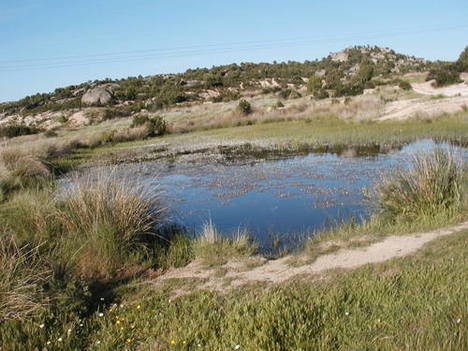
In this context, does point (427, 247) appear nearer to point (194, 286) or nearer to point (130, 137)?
point (194, 286)

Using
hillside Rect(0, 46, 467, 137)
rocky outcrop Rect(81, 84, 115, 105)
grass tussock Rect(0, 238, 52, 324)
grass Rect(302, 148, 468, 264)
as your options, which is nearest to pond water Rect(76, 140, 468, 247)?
grass Rect(302, 148, 468, 264)

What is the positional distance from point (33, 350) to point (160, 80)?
77.5 meters

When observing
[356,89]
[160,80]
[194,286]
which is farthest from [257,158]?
[160,80]

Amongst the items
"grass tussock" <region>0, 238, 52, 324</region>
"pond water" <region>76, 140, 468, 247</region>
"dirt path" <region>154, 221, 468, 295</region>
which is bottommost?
"pond water" <region>76, 140, 468, 247</region>

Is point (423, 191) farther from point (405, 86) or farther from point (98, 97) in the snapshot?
point (98, 97)

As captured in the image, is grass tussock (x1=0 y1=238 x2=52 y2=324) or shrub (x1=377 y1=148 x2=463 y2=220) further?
shrub (x1=377 y1=148 x2=463 y2=220)

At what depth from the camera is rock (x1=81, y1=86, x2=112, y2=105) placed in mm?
64688

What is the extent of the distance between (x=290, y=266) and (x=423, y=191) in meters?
4.42

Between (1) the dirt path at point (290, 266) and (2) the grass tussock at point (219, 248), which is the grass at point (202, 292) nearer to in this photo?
(2) the grass tussock at point (219, 248)

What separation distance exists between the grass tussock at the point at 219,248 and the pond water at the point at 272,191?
1.08 m

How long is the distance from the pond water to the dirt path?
205 centimetres

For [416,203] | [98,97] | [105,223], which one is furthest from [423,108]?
[98,97]

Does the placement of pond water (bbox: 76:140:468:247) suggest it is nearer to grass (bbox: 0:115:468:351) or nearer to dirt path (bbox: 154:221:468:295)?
grass (bbox: 0:115:468:351)

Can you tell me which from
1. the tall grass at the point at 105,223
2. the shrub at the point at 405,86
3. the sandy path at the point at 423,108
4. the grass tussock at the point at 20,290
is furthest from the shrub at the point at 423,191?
the shrub at the point at 405,86
